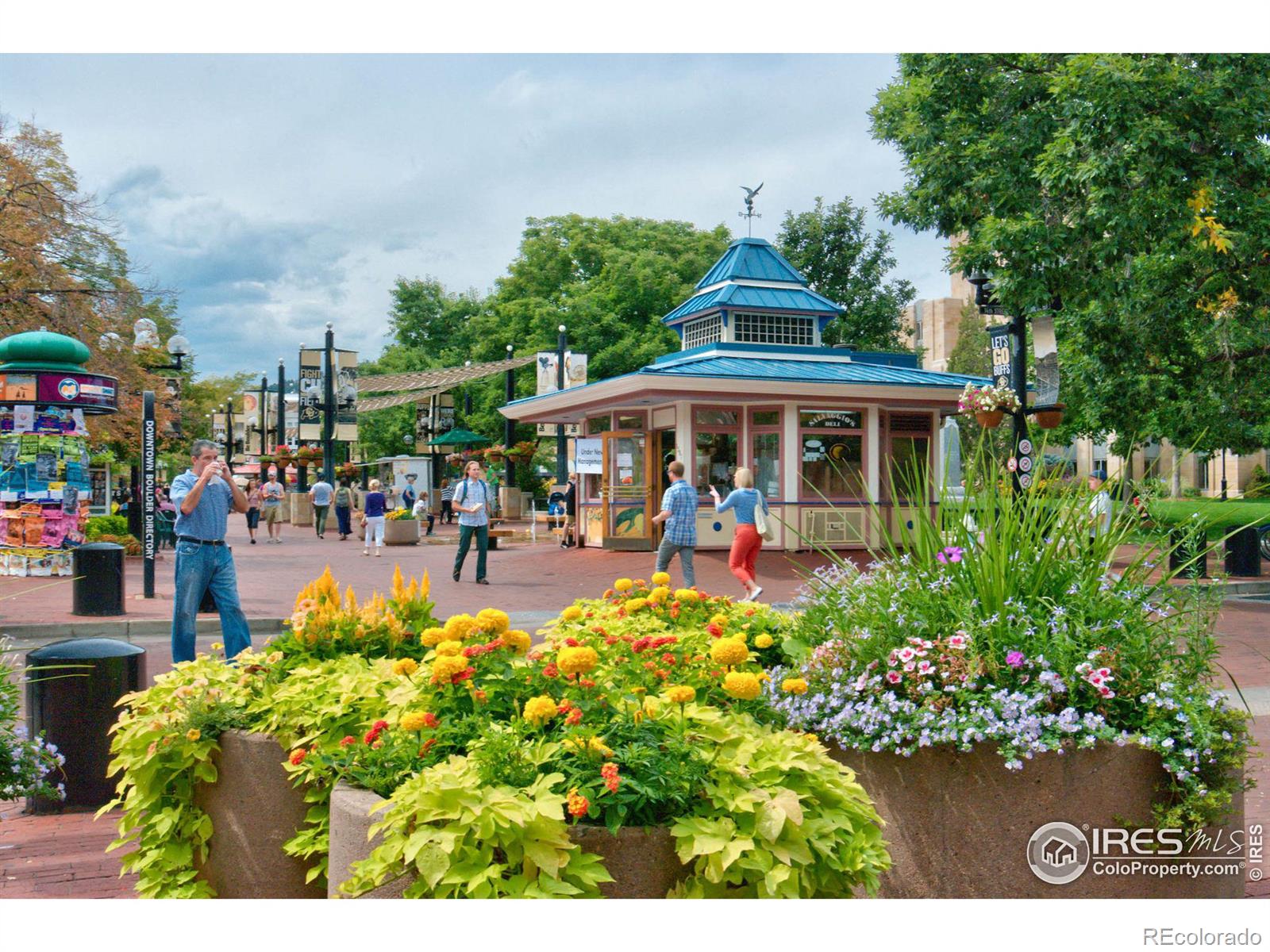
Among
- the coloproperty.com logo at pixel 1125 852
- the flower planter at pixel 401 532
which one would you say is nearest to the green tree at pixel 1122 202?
the coloproperty.com logo at pixel 1125 852

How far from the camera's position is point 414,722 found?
9.87 feet

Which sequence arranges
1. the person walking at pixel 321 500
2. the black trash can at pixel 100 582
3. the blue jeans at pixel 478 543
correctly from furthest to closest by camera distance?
1. the person walking at pixel 321 500
2. the blue jeans at pixel 478 543
3. the black trash can at pixel 100 582

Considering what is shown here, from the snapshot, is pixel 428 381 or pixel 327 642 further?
pixel 428 381

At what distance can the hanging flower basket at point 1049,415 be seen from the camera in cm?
1384

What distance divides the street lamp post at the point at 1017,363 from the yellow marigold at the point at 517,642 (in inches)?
455

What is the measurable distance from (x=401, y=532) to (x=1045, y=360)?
680 inches

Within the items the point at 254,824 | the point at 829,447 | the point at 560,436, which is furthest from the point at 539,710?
the point at 560,436

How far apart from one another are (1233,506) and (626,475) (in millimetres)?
25196

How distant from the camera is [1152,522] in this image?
427 centimetres

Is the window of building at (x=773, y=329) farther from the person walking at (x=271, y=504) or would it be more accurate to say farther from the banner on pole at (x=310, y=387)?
the banner on pole at (x=310, y=387)

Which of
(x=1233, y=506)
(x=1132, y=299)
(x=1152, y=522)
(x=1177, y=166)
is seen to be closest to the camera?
(x=1152, y=522)

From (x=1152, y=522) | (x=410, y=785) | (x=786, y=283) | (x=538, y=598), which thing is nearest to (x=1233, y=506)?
(x=786, y=283)

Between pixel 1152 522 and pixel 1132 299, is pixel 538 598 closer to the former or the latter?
pixel 1132 299

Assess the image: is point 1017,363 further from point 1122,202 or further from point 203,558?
point 203,558
